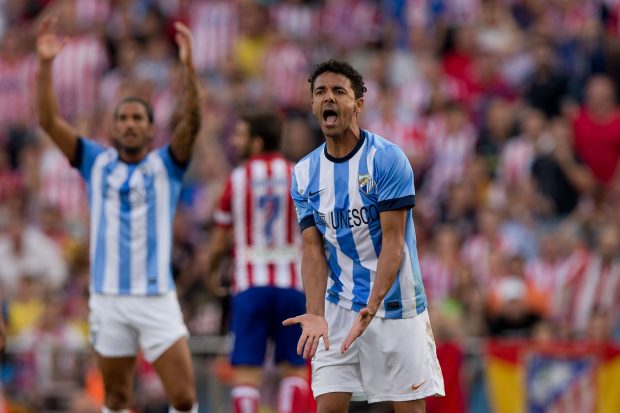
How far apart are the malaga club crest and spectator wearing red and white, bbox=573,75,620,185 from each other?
760 cm

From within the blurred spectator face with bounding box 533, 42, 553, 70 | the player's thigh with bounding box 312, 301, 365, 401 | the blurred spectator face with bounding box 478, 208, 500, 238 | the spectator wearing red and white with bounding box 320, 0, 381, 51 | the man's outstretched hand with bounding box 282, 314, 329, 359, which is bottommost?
the player's thigh with bounding box 312, 301, 365, 401

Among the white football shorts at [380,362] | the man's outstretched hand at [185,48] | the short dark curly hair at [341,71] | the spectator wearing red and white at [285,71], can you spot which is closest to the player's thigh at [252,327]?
the man's outstretched hand at [185,48]

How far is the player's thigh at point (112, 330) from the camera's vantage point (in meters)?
9.41

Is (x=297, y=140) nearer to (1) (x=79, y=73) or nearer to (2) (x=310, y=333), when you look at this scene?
(1) (x=79, y=73)

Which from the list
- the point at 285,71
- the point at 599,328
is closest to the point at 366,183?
the point at 599,328

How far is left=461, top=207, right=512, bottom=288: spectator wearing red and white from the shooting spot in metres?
14.0

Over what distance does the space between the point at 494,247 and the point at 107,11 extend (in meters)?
9.60

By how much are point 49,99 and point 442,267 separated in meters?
5.78

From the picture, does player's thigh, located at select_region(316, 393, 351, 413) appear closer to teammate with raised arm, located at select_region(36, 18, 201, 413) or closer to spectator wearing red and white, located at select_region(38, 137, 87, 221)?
teammate with raised arm, located at select_region(36, 18, 201, 413)

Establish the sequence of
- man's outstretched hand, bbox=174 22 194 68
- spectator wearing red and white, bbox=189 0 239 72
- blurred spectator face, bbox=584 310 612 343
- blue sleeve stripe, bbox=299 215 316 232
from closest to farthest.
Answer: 1. blue sleeve stripe, bbox=299 215 316 232
2. man's outstretched hand, bbox=174 22 194 68
3. blurred spectator face, bbox=584 310 612 343
4. spectator wearing red and white, bbox=189 0 239 72

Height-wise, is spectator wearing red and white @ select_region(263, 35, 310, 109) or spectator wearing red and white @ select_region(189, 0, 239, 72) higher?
spectator wearing red and white @ select_region(189, 0, 239, 72)

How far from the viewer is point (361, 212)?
7617mm

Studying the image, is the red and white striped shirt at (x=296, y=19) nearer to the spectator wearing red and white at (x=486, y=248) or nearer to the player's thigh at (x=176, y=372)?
the spectator wearing red and white at (x=486, y=248)

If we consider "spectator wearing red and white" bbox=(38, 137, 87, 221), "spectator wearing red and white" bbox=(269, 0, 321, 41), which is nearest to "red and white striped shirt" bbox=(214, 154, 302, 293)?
"spectator wearing red and white" bbox=(38, 137, 87, 221)
